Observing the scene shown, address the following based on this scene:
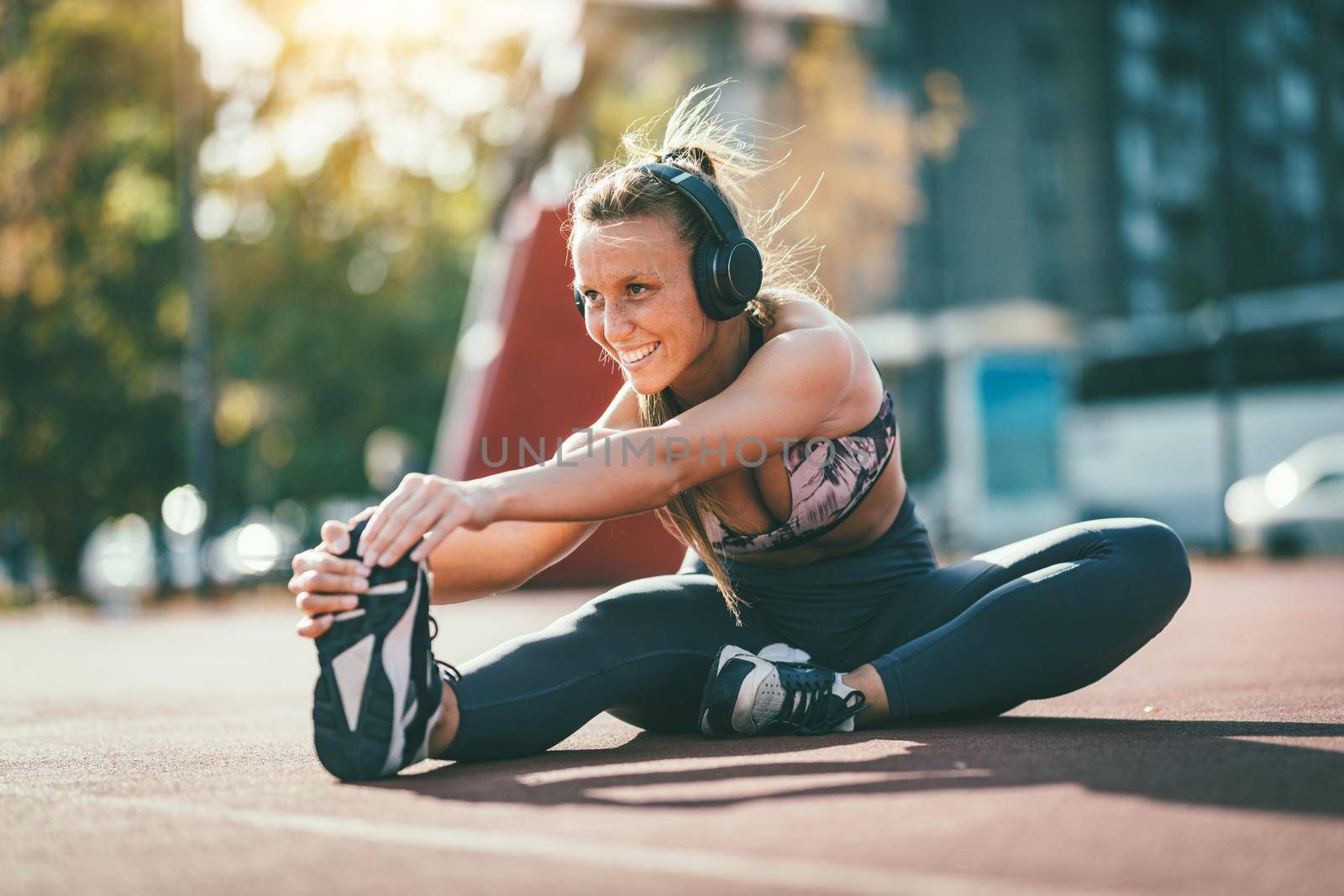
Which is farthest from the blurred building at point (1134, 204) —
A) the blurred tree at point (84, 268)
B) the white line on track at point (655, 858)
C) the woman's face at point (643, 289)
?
the white line on track at point (655, 858)

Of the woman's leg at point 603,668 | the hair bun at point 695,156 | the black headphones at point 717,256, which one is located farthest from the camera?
the hair bun at point 695,156

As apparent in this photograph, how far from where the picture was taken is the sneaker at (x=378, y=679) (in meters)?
2.86

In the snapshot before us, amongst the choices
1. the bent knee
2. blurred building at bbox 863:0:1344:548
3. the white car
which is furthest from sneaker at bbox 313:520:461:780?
blurred building at bbox 863:0:1344:548

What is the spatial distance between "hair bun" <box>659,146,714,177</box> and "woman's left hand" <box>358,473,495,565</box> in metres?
1.15

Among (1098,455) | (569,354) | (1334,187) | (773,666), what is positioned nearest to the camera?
(773,666)

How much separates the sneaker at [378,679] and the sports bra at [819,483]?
36.1 inches

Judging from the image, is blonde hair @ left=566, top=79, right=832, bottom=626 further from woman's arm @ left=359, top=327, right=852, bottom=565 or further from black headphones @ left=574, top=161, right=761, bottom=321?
woman's arm @ left=359, top=327, right=852, bottom=565

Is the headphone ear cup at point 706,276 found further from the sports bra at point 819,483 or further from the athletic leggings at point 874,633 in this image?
the athletic leggings at point 874,633

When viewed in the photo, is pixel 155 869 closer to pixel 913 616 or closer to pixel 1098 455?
pixel 913 616

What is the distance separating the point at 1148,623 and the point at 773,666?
0.93 m

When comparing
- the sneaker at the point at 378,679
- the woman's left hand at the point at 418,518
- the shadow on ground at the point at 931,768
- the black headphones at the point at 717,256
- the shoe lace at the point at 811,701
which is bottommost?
the shadow on ground at the point at 931,768

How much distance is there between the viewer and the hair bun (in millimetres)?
3594

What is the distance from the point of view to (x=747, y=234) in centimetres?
369

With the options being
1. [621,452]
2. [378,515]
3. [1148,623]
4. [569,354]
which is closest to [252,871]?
[378,515]
